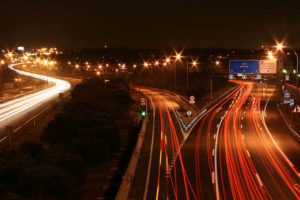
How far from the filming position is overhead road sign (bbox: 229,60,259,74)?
4794cm

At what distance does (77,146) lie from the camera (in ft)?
69.4

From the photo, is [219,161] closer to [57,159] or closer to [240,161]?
[240,161]

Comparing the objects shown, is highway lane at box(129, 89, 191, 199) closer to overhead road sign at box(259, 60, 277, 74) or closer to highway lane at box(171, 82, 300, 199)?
highway lane at box(171, 82, 300, 199)

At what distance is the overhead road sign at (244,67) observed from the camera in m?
47.9

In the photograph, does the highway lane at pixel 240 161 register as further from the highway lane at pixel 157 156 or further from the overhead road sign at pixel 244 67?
the overhead road sign at pixel 244 67

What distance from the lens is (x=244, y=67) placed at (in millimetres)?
48844

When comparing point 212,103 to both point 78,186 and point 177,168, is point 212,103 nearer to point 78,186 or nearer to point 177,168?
point 177,168

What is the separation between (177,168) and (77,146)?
6.14 m

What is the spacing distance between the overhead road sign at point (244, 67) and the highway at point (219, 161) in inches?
424

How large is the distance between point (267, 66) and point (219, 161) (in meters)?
29.7

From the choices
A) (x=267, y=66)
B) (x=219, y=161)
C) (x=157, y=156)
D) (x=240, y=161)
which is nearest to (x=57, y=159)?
(x=157, y=156)

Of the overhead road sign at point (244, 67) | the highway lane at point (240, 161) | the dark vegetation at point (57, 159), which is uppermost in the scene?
the overhead road sign at point (244, 67)

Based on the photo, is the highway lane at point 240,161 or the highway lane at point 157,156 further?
the highway lane at point 157,156

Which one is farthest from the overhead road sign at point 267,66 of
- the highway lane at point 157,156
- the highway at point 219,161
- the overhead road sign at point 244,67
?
the highway lane at point 157,156
